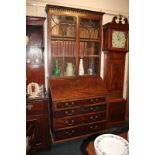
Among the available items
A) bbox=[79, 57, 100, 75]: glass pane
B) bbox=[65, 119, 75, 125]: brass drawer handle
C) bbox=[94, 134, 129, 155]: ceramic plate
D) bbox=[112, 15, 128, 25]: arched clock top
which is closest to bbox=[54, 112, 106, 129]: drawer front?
bbox=[65, 119, 75, 125]: brass drawer handle

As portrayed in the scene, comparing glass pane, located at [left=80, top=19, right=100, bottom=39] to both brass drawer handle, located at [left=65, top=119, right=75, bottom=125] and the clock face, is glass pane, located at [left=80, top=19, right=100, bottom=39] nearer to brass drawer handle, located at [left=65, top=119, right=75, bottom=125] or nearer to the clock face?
the clock face

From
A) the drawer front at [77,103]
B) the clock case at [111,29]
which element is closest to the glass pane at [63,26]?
the clock case at [111,29]

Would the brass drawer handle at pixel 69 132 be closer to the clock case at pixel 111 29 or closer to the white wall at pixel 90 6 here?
the white wall at pixel 90 6

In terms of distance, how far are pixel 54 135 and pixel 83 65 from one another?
139cm

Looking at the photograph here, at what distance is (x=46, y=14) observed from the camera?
256 cm

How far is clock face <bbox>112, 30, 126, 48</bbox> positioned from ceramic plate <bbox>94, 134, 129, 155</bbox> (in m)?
2.13

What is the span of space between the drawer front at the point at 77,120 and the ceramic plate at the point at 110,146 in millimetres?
1127

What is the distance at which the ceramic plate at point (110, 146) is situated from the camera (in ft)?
3.72

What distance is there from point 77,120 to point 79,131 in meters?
0.20

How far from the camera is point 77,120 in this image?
2420 mm

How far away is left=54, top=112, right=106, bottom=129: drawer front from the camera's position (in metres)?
2.29

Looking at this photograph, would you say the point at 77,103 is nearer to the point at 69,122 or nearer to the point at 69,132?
the point at 69,122
